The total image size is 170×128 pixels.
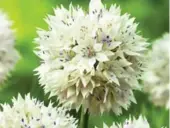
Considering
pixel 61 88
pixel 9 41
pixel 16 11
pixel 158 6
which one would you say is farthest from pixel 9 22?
pixel 158 6

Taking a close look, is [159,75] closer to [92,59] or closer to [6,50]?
[6,50]

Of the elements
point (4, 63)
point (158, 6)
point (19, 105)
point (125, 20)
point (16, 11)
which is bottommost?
point (19, 105)

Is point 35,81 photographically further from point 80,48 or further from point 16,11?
point 16,11

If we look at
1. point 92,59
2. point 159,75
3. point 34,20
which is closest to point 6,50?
point 92,59

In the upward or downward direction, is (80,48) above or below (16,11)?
below

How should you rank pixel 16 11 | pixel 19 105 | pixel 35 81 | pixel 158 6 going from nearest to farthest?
pixel 19 105
pixel 35 81
pixel 16 11
pixel 158 6

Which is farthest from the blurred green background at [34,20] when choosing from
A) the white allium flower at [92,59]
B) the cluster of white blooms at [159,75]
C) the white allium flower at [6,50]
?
the white allium flower at [92,59]

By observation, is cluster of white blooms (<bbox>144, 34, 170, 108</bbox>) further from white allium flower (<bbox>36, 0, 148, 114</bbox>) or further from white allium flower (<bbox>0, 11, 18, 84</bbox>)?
white allium flower (<bbox>36, 0, 148, 114</bbox>)
